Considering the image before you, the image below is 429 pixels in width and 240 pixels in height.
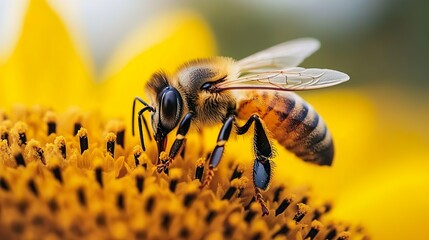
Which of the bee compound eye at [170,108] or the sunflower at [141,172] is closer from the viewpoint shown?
the sunflower at [141,172]

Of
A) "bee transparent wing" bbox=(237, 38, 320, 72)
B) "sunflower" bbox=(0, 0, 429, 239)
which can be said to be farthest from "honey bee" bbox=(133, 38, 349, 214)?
"bee transparent wing" bbox=(237, 38, 320, 72)

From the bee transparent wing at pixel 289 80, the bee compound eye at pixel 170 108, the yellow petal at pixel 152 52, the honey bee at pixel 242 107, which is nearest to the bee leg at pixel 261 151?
the honey bee at pixel 242 107

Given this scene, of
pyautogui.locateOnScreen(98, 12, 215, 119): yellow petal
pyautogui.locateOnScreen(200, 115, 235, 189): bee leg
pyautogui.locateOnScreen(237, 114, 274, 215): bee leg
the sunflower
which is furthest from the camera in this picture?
pyautogui.locateOnScreen(98, 12, 215, 119): yellow petal

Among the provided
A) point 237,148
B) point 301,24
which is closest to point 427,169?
point 237,148

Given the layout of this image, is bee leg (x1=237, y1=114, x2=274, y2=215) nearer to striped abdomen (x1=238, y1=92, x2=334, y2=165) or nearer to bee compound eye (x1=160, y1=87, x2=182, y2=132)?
striped abdomen (x1=238, y1=92, x2=334, y2=165)

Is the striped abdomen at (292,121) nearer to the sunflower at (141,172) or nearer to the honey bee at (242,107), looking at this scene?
the honey bee at (242,107)

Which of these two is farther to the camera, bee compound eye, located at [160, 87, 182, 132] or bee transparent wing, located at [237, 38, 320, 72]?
bee transparent wing, located at [237, 38, 320, 72]

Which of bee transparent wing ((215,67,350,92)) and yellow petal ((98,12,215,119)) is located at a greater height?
yellow petal ((98,12,215,119))
